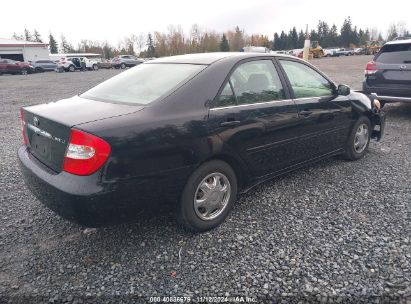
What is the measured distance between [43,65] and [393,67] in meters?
36.7

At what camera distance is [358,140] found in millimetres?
4879

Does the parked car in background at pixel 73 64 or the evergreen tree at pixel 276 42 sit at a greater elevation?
the evergreen tree at pixel 276 42

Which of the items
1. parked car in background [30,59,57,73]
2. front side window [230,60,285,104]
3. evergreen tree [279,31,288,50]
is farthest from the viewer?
evergreen tree [279,31,288,50]

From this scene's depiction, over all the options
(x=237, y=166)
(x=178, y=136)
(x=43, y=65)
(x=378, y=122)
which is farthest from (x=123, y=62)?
(x=178, y=136)

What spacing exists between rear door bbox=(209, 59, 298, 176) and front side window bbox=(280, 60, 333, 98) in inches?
8.7

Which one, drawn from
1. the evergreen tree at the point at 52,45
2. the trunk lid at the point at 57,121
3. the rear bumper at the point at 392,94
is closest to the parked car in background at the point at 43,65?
the rear bumper at the point at 392,94

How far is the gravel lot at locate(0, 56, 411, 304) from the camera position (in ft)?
7.84

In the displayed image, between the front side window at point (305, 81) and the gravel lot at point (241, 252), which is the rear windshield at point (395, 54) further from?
the gravel lot at point (241, 252)

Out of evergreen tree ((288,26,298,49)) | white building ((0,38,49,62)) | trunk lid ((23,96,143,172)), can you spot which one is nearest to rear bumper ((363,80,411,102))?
trunk lid ((23,96,143,172))

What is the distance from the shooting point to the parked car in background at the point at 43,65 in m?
35.4

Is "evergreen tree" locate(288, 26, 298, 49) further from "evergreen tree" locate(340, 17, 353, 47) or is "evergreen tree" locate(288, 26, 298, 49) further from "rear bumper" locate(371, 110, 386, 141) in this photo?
"rear bumper" locate(371, 110, 386, 141)

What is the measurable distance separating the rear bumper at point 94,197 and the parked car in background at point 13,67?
3403 cm

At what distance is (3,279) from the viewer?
8.30 ft

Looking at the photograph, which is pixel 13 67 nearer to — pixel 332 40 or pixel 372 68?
pixel 372 68
